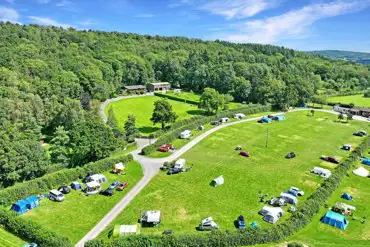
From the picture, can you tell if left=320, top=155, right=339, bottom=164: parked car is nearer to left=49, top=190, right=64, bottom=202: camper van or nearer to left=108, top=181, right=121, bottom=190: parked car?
left=108, top=181, right=121, bottom=190: parked car

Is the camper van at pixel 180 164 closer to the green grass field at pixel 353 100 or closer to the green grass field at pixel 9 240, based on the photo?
the green grass field at pixel 9 240

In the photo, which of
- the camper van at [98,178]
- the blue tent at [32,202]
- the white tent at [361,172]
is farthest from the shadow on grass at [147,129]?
the white tent at [361,172]

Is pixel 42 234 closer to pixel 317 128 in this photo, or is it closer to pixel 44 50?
pixel 317 128

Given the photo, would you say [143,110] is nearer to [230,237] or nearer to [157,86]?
[157,86]

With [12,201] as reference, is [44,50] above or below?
above

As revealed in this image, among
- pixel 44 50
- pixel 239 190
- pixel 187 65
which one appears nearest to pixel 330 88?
pixel 187 65

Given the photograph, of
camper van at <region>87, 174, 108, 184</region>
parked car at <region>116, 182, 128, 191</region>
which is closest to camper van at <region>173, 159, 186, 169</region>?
parked car at <region>116, 182, 128, 191</region>

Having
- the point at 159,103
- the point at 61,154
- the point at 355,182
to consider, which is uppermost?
the point at 159,103

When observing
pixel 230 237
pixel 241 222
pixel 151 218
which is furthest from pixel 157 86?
pixel 230 237
